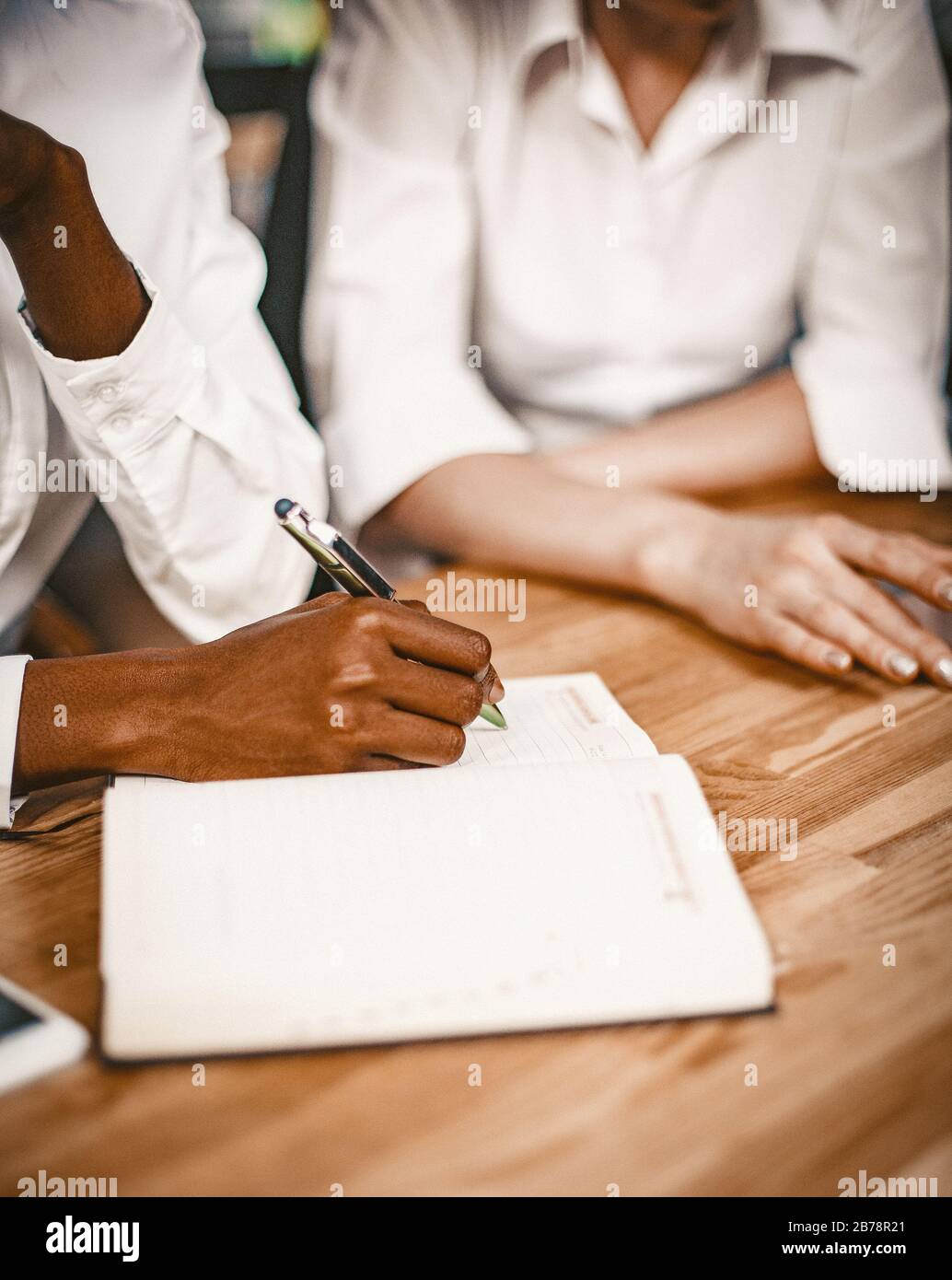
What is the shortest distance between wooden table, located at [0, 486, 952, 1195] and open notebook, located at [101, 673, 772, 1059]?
18mm

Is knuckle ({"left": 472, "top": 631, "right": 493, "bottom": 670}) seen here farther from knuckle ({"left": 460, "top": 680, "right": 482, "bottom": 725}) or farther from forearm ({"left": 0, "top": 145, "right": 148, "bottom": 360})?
forearm ({"left": 0, "top": 145, "right": 148, "bottom": 360})

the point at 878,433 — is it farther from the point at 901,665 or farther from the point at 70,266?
the point at 70,266

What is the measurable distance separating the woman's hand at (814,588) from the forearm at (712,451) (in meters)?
0.25

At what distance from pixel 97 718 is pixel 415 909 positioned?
26 cm

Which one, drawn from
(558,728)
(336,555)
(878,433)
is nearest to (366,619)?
(336,555)

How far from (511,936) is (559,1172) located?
0.10 meters

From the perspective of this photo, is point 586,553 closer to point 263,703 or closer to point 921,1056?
point 263,703

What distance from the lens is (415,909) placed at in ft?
1.62

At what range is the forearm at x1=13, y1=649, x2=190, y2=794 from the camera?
2.07ft

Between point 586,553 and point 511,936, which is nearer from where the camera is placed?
point 511,936

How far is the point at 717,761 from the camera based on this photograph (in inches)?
27.9


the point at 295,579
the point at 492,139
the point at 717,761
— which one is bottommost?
the point at 717,761

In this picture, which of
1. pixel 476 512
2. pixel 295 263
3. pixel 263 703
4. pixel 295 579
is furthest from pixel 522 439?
pixel 263 703

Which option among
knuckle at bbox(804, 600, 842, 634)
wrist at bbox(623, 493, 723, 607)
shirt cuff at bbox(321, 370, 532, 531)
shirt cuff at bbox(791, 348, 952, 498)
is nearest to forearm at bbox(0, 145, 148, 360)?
shirt cuff at bbox(321, 370, 532, 531)
